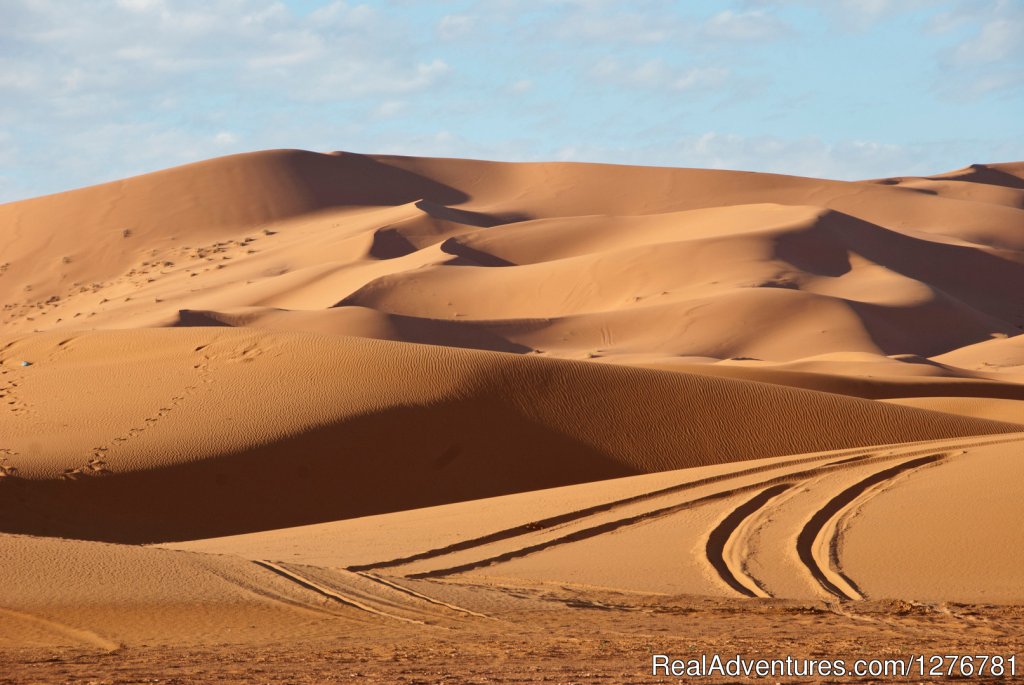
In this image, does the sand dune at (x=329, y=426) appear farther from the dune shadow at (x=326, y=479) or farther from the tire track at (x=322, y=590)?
the tire track at (x=322, y=590)

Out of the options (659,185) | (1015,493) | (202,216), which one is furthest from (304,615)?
(659,185)

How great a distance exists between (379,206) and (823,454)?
5715 centimetres

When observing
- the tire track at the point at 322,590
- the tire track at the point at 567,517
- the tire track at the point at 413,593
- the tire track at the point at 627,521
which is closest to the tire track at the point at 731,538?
the tire track at the point at 627,521

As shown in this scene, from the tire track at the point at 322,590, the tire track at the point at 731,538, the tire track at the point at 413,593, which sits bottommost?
the tire track at the point at 731,538

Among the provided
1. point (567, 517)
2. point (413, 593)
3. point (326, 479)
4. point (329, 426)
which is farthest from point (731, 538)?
point (329, 426)

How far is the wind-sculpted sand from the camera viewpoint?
24.7 ft

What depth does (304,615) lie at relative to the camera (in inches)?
320

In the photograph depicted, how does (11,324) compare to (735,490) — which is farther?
(11,324)

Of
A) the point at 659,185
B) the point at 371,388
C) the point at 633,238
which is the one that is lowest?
the point at 371,388

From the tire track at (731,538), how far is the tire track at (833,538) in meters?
0.57

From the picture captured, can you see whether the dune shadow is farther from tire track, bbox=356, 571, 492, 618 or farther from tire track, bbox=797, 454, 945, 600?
tire track, bbox=356, 571, 492, 618

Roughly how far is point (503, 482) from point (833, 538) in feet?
20.3

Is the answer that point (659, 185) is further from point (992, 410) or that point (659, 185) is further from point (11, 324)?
point (992, 410)

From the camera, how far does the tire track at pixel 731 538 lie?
9.73 m
